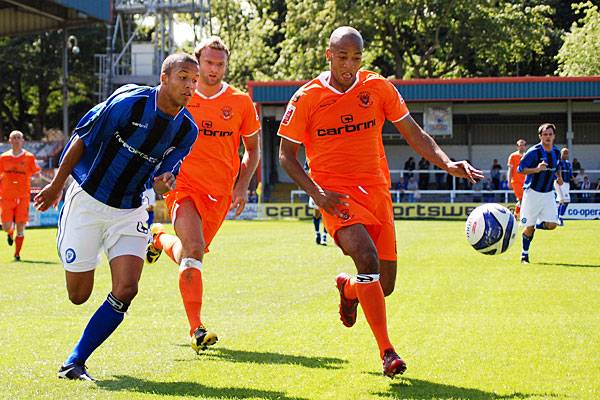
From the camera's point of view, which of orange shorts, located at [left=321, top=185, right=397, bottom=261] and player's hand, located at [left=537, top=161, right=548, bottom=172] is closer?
orange shorts, located at [left=321, top=185, right=397, bottom=261]

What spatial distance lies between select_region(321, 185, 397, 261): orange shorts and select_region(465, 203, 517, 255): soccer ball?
2.48 feet

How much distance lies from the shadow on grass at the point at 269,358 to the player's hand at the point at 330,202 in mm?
1163

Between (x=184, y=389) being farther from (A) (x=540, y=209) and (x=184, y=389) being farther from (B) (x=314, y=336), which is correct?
(A) (x=540, y=209)

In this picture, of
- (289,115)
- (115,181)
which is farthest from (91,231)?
(289,115)

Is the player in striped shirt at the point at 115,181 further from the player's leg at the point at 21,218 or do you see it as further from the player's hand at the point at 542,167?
the player's leg at the point at 21,218

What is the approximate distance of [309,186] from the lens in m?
6.94

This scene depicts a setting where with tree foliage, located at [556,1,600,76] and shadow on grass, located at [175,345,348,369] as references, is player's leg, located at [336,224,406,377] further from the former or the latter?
tree foliage, located at [556,1,600,76]

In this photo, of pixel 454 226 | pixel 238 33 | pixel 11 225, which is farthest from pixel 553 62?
pixel 11 225

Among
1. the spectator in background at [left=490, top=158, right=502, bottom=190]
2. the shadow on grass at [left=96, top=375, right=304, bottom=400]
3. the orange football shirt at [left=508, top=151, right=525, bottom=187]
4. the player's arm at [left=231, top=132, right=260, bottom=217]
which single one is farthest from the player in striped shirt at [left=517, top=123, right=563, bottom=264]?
the spectator in background at [left=490, top=158, right=502, bottom=190]

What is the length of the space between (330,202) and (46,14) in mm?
38619

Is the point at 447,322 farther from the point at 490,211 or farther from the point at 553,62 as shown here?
the point at 553,62

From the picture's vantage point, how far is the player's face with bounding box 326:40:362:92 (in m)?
6.86

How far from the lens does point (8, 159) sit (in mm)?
18922

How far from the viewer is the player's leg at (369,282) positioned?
663 cm
